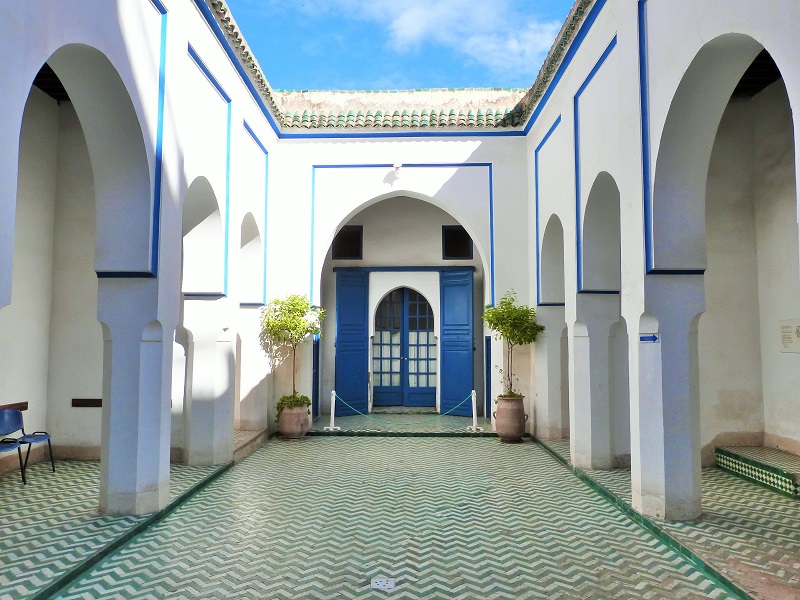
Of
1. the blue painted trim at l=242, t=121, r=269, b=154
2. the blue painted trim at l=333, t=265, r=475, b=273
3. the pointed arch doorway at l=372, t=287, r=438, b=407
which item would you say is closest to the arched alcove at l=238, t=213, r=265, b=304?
the blue painted trim at l=242, t=121, r=269, b=154

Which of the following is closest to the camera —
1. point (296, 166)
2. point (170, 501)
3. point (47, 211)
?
point (170, 501)

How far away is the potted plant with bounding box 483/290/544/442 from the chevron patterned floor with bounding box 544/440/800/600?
2341mm

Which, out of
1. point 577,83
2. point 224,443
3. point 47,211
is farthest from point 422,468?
point 47,211

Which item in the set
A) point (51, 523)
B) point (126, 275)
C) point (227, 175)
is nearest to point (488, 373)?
point (227, 175)

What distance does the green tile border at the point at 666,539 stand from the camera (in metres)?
3.86

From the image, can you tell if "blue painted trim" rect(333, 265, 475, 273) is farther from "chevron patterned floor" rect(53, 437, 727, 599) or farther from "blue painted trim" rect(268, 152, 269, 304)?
"chevron patterned floor" rect(53, 437, 727, 599)

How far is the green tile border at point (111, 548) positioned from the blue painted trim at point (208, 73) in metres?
4.30

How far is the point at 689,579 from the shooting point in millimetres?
4043

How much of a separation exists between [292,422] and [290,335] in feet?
4.25

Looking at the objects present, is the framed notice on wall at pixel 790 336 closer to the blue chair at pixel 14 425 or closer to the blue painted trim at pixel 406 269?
the blue painted trim at pixel 406 269

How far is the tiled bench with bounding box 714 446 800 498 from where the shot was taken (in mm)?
5906

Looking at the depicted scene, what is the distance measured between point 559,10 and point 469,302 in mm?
5545

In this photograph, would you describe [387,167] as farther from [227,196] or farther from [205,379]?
[205,379]

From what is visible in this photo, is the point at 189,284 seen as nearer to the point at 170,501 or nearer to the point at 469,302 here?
the point at 170,501
